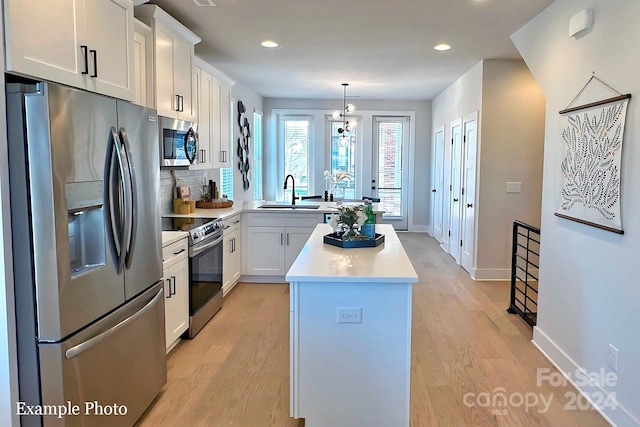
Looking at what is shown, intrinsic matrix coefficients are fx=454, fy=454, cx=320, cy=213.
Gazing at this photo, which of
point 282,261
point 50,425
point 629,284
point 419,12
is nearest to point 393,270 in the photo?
point 629,284

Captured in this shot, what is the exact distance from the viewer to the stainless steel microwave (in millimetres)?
3648

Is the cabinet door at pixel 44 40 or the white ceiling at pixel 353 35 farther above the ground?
the white ceiling at pixel 353 35

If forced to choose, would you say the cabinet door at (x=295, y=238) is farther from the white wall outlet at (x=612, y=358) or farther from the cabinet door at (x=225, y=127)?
the white wall outlet at (x=612, y=358)

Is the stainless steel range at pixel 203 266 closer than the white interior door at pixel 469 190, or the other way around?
the stainless steel range at pixel 203 266

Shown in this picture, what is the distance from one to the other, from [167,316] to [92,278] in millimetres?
1233

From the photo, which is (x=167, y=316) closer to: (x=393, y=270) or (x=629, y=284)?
(x=393, y=270)

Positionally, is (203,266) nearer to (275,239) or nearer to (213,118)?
(275,239)

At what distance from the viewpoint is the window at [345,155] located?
9.05 metres

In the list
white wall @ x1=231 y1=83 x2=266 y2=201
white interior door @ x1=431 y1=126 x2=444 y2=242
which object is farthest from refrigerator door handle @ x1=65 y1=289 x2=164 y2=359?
white interior door @ x1=431 y1=126 x2=444 y2=242

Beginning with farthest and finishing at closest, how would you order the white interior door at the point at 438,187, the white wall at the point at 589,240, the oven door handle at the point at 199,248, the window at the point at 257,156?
the window at the point at 257,156 → the white interior door at the point at 438,187 → the oven door handle at the point at 199,248 → the white wall at the point at 589,240

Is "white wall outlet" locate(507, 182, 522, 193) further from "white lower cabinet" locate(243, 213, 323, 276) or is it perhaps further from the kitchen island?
the kitchen island

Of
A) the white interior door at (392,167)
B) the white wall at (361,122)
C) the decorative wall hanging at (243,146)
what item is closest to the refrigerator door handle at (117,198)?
the decorative wall hanging at (243,146)

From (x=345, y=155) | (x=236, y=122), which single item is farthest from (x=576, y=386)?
(x=345, y=155)

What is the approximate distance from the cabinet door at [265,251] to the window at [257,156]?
311 centimetres
